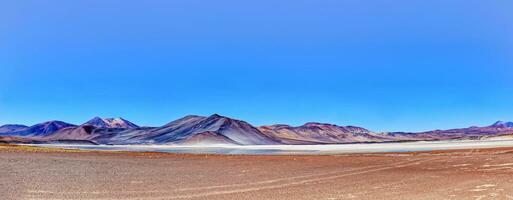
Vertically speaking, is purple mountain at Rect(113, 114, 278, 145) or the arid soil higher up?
purple mountain at Rect(113, 114, 278, 145)

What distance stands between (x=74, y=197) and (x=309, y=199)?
622 centimetres

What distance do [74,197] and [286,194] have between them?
5.76m

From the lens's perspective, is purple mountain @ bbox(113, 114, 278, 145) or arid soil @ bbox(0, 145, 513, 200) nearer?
arid soil @ bbox(0, 145, 513, 200)

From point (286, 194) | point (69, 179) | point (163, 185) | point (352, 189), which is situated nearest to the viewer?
point (286, 194)

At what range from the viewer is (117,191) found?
1273 cm

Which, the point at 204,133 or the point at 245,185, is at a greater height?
the point at 204,133

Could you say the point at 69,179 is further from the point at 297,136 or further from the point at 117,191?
the point at 297,136

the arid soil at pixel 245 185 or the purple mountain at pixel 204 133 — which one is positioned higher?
the purple mountain at pixel 204 133

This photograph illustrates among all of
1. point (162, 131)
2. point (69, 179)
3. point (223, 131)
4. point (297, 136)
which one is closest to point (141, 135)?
point (162, 131)

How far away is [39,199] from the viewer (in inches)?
434

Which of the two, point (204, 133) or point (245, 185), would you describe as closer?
point (245, 185)

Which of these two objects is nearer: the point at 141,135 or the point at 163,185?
the point at 163,185

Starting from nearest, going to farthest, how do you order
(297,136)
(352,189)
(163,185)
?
(352,189) → (163,185) → (297,136)

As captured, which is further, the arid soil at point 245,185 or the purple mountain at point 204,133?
the purple mountain at point 204,133
